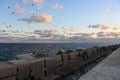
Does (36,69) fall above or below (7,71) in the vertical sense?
below

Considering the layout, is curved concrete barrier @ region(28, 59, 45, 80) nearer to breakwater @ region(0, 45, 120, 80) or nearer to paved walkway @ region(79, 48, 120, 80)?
breakwater @ region(0, 45, 120, 80)

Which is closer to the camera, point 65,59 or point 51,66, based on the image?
point 51,66

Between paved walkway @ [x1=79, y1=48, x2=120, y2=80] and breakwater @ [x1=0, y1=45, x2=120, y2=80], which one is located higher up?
breakwater @ [x1=0, y1=45, x2=120, y2=80]

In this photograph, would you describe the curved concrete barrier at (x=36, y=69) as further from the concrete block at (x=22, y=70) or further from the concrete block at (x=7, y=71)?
the concrete block at (x=7, y=71)

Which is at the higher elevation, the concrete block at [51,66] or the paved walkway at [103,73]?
the concrete block at [51,66]

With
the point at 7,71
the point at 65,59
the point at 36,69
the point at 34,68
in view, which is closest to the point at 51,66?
the point at 36,69

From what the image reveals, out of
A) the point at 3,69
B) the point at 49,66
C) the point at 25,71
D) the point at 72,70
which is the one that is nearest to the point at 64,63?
the point at 72,70

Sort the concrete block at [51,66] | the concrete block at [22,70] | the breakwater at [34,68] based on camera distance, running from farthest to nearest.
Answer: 1. the concrete block at [51,66]
2. the concrete block at [22,70]
3. the breakwater at [34,68]

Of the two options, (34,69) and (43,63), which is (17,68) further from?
(43,63)

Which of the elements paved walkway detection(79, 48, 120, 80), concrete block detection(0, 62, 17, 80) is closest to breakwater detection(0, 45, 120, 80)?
concrete block detection(0, 62, 17, 80)

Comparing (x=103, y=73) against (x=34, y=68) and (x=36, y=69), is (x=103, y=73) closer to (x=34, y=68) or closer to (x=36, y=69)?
(x=36, y=69)

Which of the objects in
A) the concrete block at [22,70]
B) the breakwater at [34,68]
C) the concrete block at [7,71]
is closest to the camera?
the concrete block at [7,71]

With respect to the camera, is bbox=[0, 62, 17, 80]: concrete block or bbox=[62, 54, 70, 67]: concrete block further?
bbox=[62, 54, 70, 67]: concrete block

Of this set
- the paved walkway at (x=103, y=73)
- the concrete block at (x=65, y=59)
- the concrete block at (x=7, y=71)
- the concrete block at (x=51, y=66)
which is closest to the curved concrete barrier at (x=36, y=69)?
the concrete block at (x=51, y=66)
